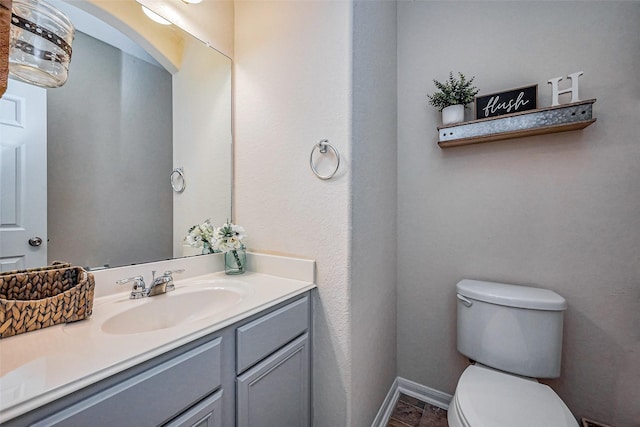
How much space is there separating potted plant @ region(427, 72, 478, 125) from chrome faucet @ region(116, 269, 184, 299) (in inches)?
60.7

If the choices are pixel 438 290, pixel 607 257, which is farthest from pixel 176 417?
pixel 607 257

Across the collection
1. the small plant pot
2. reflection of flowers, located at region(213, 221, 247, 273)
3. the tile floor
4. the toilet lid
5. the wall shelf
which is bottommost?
the tile floor

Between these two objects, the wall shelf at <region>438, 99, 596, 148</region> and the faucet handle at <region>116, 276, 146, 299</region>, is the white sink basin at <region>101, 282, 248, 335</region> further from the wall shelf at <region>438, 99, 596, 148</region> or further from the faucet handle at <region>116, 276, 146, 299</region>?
the wall shelf at <region>438, 99, 596, 148</region>

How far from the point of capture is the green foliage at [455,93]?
1380 mm

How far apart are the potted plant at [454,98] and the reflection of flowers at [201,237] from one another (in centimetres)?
135

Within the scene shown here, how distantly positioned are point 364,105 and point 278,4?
670 millimetres

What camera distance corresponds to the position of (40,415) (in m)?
0.47

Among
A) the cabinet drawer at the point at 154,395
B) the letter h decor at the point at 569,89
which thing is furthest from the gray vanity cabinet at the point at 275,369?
the letter h decor at the point at 569,89

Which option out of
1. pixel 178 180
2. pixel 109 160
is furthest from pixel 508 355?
pixel 109 160

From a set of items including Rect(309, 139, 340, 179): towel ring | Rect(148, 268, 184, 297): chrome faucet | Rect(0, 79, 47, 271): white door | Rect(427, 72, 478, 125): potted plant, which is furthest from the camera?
Rect(427, 72, 478, 125): potted plant

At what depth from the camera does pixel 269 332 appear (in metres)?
0.93

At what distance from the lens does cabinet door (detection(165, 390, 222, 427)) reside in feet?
2.21

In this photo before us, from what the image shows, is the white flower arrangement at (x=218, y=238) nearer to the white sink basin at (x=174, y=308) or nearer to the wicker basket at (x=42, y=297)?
the white sink basin at (x=174, y=308)

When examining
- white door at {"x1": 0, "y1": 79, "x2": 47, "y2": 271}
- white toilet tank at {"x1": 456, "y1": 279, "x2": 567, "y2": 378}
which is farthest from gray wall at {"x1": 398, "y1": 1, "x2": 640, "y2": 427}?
white door at {"x1": 0, "y1": 79, "x2": 47, "y2": 271}
